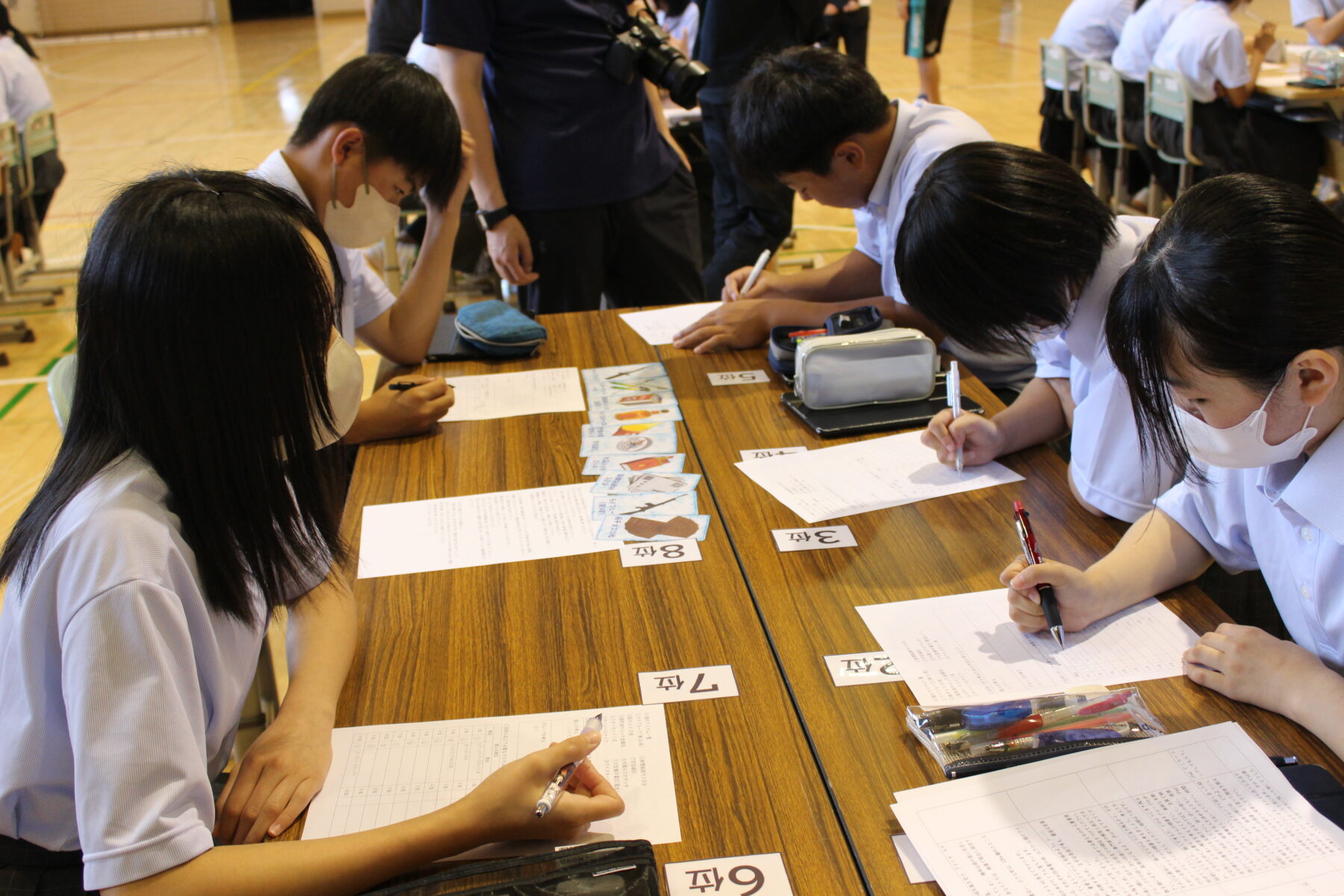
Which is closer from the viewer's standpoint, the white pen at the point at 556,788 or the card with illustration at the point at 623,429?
the white pen at the point at 556,788

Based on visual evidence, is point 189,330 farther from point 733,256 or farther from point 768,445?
point 733,256

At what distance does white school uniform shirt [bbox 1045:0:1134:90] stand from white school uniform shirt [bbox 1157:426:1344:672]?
185 inches

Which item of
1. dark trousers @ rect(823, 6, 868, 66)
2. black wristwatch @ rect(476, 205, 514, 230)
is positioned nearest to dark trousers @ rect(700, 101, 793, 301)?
black wristwatch @ rect(476, 205, 514, 230)

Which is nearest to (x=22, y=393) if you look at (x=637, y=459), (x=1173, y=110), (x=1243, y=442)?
(x=637, y=459)

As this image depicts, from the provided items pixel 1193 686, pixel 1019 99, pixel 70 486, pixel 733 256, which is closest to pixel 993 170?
pixel 1193 686

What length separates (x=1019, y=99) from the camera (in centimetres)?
852

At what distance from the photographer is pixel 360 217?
1.82m

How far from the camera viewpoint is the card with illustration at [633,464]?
1614mm

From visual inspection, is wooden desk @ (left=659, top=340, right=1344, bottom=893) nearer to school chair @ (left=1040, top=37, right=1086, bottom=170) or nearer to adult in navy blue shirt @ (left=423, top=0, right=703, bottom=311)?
adult in navy blue shirt @ (left=423, top=0, right=703, bottom=311)

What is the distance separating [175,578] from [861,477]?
949 millimetres

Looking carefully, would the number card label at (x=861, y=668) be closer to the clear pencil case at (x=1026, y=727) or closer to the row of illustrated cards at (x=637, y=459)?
the clear pencil case at (x=1026, y=727)

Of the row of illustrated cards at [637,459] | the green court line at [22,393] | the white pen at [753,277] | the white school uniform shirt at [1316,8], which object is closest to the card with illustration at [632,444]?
the row of illustrated cards at [637,459]

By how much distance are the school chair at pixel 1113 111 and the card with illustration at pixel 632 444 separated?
12.0 feet

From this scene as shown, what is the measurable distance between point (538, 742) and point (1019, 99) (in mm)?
8584
